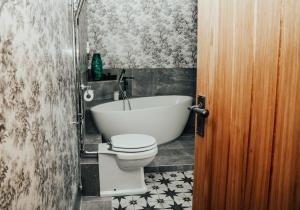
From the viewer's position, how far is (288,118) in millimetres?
979

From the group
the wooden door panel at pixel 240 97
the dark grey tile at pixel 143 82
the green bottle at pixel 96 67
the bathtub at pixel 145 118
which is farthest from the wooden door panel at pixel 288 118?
the dark grey tile at pixel 143 82

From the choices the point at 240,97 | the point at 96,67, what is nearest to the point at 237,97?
the point at 240,97

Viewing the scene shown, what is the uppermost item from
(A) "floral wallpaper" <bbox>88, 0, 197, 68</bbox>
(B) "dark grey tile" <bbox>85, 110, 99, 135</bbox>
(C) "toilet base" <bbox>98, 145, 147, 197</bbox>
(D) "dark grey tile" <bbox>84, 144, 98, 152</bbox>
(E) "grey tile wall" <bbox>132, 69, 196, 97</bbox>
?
(A) "floral wallpaper" <bbox>88, 0, 197, 68</bbox>

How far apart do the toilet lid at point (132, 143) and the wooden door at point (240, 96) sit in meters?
1.37

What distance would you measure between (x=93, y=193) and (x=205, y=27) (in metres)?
2.04

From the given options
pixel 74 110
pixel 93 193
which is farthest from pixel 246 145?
pixel 93 193

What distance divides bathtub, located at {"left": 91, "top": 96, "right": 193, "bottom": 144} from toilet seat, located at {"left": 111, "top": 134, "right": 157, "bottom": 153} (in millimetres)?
758

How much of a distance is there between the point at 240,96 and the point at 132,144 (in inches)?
70.4

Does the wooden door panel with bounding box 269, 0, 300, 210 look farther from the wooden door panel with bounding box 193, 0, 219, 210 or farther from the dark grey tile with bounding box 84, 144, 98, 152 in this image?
the dark grey tile with bounding box 84, 144, 98, 152

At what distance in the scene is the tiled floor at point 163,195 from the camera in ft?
9.01

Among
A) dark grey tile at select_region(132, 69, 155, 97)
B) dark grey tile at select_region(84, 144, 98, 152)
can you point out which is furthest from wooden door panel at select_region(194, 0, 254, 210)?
dark grey tile at select_region(132, 69, 155, 97)

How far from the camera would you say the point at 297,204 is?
3.11ft

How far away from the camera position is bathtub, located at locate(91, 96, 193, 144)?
12.3 ft

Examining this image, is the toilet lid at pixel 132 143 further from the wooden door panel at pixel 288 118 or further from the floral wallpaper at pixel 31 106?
the wooden door panel at pixel 288 118
